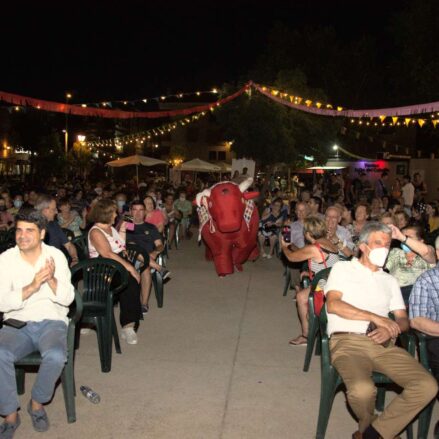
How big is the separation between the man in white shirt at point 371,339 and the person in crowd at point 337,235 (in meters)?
1.81

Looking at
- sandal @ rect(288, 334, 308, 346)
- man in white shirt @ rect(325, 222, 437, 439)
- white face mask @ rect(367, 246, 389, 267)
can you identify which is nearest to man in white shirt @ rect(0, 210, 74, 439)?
man in white shirt @ rect(325, 222, 437, 439)

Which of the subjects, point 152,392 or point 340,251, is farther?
point 340,251

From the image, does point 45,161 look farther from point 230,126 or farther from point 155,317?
point 155,317

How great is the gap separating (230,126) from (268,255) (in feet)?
34.3

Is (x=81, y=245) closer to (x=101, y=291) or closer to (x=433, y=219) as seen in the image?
(x=101, y=291)

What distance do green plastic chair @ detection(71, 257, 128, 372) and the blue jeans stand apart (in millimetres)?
830

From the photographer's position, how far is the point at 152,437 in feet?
11.7

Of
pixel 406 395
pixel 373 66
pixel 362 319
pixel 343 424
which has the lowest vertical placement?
pixel 343 424

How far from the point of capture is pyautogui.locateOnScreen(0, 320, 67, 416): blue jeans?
3.50 m

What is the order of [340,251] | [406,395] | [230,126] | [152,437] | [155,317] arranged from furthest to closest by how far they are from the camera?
[230,126], [155,317], [340,251], [152,437], [406,395]

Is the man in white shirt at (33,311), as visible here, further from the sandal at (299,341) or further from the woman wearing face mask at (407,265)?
the woman wearing face mask at (407,265)

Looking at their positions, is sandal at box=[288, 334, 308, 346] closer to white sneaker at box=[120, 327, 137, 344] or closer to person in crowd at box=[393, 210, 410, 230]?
white sneaker at box=[120, 327, 137, 344]

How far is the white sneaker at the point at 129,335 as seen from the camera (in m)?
5.37

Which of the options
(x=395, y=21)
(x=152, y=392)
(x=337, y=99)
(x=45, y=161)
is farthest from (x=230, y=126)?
(x=152, y=392)
